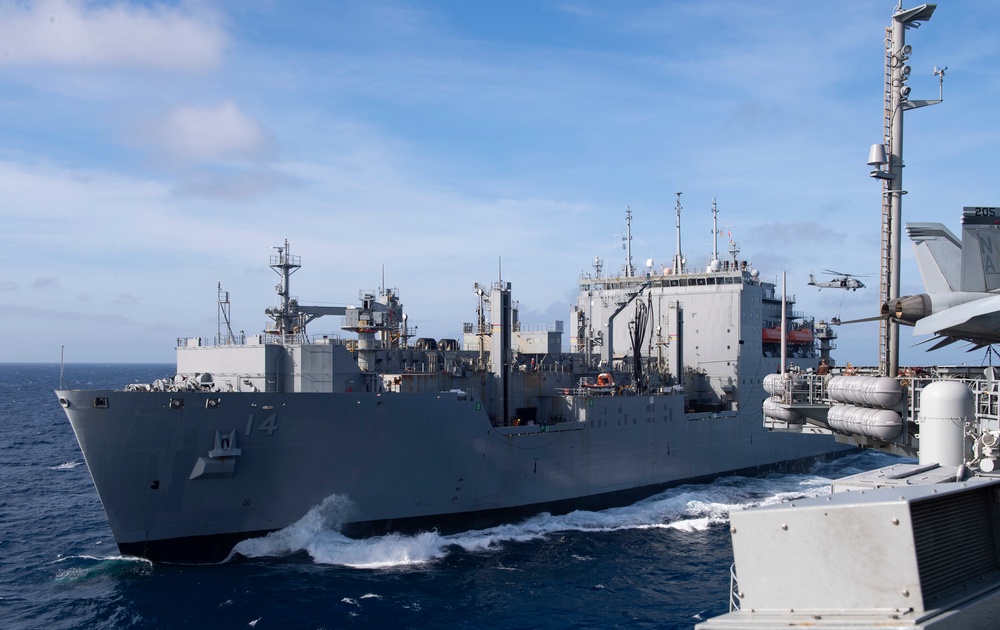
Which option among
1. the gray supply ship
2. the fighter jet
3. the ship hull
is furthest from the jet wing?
the ship hull

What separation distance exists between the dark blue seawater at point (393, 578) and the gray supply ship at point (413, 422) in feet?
2.83

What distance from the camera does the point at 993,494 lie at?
642 centimetres

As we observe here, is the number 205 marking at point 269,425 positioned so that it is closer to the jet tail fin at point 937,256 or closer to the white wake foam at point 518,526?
the white wake foam at point 518,526

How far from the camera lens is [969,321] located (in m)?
11.3

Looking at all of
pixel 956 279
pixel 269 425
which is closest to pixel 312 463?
pixel 269 425

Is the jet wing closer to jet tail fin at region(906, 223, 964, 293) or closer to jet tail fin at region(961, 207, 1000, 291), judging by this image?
jet tail fin at region(961, 207, 1000, 291)

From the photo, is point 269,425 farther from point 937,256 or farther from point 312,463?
point 937,256

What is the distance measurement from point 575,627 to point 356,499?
705 centimetres

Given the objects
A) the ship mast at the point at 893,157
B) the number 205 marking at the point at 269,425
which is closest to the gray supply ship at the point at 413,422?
the number 205 marking at the point at 269,425

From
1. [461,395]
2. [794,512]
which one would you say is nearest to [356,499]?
[461,395]

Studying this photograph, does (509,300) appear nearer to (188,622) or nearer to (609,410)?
(609,410)

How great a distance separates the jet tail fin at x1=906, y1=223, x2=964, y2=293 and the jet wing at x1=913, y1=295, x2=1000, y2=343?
38.9 inches

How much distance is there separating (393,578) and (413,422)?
423 centimetres

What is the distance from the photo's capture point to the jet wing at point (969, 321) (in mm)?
10812
